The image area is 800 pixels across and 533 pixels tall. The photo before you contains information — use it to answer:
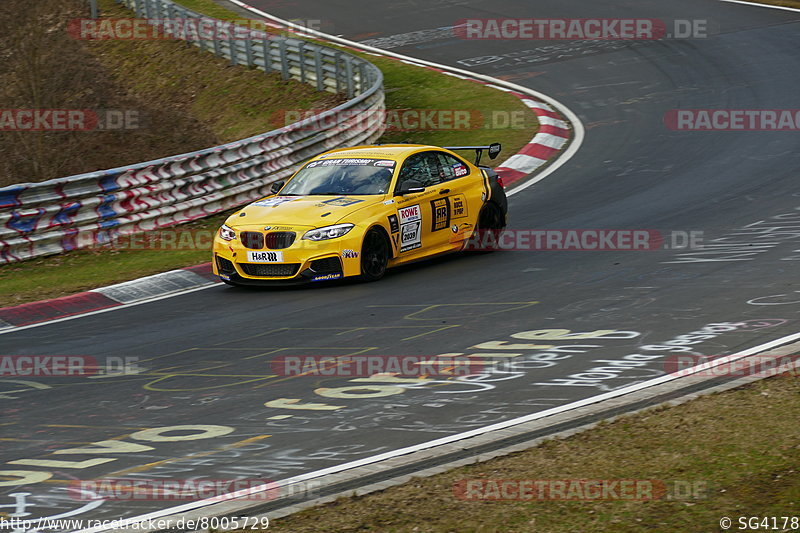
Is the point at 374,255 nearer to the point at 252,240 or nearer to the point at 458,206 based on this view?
the point at 252,240

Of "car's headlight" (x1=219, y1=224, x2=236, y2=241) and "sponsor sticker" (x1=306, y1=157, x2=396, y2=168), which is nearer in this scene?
"car's headlight" (x1=219, y1=224, x2=236, y2=241)

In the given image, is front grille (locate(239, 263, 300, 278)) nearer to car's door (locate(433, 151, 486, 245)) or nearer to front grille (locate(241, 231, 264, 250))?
front grille (locate(241, 231, 264, 250))

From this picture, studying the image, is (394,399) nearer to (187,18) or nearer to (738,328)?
(738,328)

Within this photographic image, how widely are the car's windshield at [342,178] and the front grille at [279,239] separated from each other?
112cm

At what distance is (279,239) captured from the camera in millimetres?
12281

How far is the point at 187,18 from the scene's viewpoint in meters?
31.2

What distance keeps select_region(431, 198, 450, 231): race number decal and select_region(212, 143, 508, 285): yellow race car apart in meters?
0.01

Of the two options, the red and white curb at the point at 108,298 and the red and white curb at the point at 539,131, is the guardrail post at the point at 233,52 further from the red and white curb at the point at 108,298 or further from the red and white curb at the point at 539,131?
the red and white curb at the point at 108,298

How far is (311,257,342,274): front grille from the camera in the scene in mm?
12195

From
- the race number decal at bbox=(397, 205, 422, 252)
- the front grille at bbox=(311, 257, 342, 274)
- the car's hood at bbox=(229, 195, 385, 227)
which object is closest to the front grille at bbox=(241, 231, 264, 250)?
the car's hood at bbox=(229, 195, 385, 227)

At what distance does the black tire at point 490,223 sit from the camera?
46.2ft

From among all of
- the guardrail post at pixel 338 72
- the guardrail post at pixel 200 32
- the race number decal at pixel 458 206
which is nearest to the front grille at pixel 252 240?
the race number decal at pixel 458 206

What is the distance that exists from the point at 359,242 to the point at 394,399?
4.51 meters

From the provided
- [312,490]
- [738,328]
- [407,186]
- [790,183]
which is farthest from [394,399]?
[790,183]
